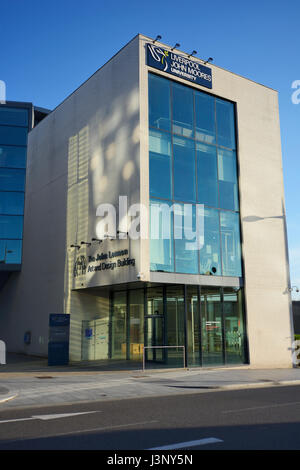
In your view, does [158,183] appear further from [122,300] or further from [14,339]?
[14,339]

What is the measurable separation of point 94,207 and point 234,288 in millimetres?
8397

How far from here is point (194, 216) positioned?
21172 millimetres

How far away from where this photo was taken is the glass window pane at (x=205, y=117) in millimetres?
22359

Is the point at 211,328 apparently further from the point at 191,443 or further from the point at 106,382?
the point at 191,443

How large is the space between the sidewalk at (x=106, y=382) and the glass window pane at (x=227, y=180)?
8.21m

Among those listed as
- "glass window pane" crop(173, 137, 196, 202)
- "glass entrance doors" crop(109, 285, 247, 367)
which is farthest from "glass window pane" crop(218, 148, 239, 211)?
"glass entrance doors" crop(109, 285, 247, 367)

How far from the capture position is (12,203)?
3241 centimetres

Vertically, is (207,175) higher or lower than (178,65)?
lower

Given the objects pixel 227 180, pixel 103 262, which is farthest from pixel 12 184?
pixel 227 180

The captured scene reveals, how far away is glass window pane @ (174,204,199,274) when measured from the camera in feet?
66.8

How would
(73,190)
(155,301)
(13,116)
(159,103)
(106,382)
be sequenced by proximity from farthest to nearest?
(13,116) → (73,190) → (155,301) → (159,103) → (106,382)

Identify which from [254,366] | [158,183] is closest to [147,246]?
[158,183]

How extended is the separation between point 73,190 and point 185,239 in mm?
8220

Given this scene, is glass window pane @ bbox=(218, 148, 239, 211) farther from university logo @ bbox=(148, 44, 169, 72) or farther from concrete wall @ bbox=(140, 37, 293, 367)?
university logo @ bbox=(148, 44, 169, 72)
